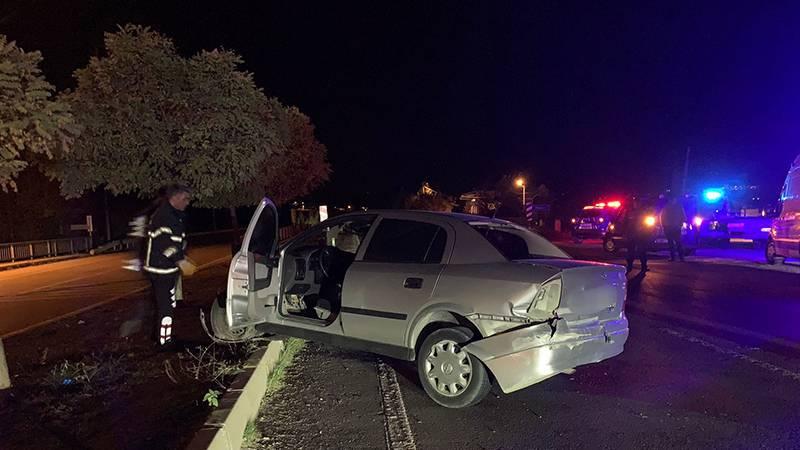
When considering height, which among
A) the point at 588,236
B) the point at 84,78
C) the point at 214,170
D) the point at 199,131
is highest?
the point at 84,78

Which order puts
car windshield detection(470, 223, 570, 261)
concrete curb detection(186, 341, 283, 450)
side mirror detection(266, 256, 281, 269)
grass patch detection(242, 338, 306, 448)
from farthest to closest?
1. side mirror detection(266, 256, 281, 269)
2. car windshield detection(470, 223, 570, 261)
3. grass patch detection(242, 338, 306, 448)
4. concrete curb detection(186, 341, 283, 450)

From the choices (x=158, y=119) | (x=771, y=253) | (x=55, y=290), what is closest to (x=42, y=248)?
(x=55, y=290)

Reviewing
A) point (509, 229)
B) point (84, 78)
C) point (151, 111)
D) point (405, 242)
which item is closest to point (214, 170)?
point (151, 111)

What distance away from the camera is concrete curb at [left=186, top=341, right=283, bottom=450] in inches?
135

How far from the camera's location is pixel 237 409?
393 cm

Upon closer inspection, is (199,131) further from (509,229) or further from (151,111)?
(509,229)

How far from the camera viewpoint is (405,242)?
5.27m

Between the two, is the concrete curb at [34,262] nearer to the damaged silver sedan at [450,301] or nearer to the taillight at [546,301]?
the damaged silver sedan at [450,301]

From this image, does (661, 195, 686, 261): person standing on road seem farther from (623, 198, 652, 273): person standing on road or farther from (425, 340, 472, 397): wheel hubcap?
(425, 340, 472, 397): wheel hubcap

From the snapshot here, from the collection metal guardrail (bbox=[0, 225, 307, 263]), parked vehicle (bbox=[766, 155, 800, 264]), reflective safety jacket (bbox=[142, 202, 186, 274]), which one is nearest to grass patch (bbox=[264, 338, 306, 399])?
reflective safety jacket (bbox=[142, 202, 186, 274])

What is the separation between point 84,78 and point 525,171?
41.5 metres

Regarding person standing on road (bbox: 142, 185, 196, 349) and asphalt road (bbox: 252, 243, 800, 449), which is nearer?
asphalt road (bbox: 252, 243, 800, 449)

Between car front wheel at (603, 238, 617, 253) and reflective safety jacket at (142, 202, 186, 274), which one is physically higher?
reflective safety jacket at (142, 202, 186, 274)

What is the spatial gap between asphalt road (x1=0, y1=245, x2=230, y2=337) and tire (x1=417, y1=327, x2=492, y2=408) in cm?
562
